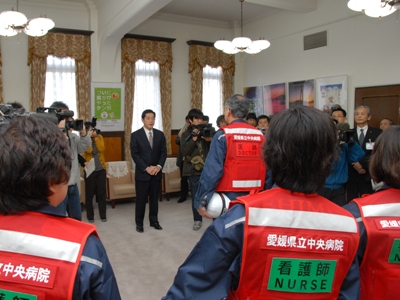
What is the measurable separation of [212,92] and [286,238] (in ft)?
24.0

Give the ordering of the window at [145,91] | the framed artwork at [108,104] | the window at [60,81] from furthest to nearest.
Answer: the window at [145,91], the framed artwork at [108,104], the window at [60,81]

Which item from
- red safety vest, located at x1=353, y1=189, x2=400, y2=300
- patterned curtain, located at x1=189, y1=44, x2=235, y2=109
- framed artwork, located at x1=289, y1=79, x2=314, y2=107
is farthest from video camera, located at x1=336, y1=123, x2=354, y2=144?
patterned curtain, located at x1=189, y1=44, x2=235, y2=109

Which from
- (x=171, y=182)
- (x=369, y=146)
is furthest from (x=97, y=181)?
(x=369, y=146)

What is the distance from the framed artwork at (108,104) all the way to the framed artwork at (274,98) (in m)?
3.11

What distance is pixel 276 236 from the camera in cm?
99

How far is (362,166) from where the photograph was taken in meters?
3.44

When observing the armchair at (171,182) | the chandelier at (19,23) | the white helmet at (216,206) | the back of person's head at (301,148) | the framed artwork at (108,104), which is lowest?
the armchair at (171,182)

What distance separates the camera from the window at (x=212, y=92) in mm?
8031

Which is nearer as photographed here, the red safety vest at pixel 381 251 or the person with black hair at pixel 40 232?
the person with black hair at pixel 40 232

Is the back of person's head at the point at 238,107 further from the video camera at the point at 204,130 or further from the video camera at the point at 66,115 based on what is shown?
the video camera at the point at 66,115

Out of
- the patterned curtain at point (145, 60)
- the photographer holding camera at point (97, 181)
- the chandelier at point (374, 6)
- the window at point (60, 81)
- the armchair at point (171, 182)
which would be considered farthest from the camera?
the patterned curtain at point (145, 60)

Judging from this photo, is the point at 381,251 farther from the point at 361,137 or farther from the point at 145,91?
the point at 145,91

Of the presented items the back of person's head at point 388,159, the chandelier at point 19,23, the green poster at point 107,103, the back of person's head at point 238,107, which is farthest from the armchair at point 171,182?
the back of person's head at point 388,159

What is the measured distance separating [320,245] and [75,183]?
8.01 feet
